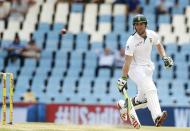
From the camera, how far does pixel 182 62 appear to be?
72.0ft

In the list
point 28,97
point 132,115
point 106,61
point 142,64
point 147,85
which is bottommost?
point 132,115

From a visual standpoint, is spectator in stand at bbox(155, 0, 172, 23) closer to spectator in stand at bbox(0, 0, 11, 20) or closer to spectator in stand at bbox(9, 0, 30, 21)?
spectator in stand at bbox(9, 0, 30, 21)

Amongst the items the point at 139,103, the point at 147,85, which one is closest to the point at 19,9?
the point at 139,103

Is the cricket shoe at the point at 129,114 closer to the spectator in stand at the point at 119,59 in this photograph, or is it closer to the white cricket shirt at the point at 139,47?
the white cricket shirt at the point at 139,47

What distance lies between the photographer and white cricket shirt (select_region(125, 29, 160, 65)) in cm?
1284

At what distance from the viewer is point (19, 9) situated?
81.0ft

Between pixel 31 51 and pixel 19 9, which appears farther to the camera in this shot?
pixel 19 9

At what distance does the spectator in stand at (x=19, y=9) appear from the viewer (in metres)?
24.5

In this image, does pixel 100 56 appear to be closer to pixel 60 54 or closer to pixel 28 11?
pixel 60 54

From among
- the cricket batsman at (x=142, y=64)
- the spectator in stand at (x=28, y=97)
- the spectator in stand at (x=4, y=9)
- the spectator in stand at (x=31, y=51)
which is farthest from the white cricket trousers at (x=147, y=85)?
the spectator in stand at (x=4, y=9)

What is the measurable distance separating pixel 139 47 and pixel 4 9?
40.8 feet

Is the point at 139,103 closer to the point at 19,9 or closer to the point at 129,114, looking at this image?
the point at 129,114

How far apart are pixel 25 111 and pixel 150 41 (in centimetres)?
734

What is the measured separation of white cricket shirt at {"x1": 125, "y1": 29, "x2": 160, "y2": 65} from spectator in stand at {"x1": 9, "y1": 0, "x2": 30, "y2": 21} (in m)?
12.0
